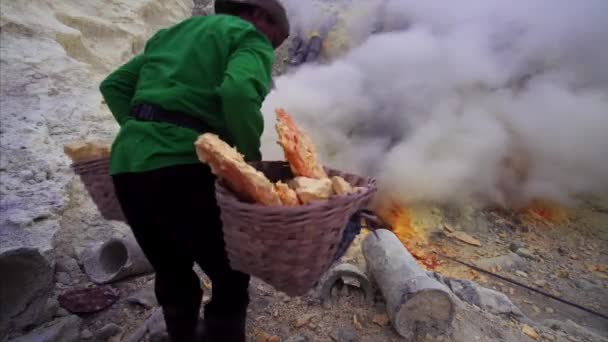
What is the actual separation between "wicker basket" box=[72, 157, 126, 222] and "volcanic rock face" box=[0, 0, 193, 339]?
2.24 ft

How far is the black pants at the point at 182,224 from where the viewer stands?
62.9 inches

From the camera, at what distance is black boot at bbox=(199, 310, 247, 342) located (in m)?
1.87

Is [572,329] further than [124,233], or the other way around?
[124,233]

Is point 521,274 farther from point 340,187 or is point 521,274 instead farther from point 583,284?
point 340,187

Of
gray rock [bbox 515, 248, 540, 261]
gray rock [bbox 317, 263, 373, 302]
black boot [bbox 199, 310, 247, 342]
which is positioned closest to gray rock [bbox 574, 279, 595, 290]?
gray rock [bbox 515, 248, 540, 261]

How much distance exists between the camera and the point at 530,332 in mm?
2918

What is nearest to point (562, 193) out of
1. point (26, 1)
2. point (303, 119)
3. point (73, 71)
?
point (303, 119)

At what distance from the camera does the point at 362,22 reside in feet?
30.2

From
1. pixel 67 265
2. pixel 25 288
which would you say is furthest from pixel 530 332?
pixel 67 265

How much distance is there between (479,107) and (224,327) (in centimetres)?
563

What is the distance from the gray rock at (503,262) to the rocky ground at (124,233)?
14mm

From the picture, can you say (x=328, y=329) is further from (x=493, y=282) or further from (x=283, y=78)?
(x=283, y=78)

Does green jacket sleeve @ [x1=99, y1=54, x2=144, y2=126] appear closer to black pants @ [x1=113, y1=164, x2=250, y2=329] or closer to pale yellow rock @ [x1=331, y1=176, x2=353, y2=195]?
black pants @ [x1=113, y1=164, x2=250, y2=329]

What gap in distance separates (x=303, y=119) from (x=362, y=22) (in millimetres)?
3646
